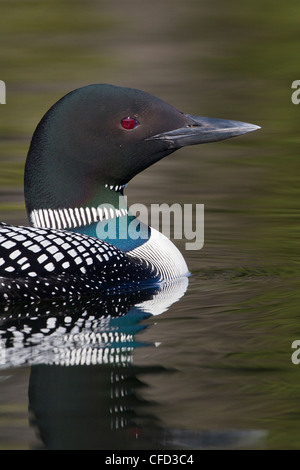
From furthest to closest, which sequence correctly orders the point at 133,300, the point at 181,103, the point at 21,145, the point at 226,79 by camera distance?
the point at 226,79 → the point at 181,103 → the point at 21,145 → the point at 133,300

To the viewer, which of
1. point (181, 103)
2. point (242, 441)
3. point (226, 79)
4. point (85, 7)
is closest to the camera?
point (242, 441)

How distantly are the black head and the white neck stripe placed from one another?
3cm

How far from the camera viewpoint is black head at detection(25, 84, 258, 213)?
15.4ft

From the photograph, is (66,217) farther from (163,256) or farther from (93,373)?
(93,373)

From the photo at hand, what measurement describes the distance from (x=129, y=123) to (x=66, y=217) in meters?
0.54

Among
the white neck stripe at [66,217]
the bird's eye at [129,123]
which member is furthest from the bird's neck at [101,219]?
the bird's eye at [129,123]

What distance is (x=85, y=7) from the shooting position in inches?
464

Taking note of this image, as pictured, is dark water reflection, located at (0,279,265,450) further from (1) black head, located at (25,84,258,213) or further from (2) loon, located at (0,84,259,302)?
(1) black head, located at (25,84,258,213)

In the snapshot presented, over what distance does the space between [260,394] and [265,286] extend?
1.60 metres

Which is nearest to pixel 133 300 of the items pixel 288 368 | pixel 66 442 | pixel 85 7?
pixel 288 368

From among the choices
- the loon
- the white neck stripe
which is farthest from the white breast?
the white neck stripe

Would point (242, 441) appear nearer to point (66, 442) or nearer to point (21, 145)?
point (66, 442)

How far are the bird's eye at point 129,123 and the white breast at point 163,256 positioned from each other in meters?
0.56

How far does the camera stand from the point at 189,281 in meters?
4.88
